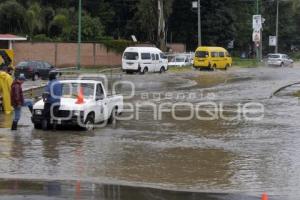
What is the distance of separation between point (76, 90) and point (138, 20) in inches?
2322

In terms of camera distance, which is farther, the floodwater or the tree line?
the tree line

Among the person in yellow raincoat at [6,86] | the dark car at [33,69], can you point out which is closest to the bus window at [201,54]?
the dark car at [33,69]

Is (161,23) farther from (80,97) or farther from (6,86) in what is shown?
(80,97)

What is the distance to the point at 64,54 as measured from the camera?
59.4 metres

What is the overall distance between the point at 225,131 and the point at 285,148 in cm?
331

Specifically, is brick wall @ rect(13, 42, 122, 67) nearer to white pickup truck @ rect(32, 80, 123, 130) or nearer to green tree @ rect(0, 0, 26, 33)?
green tree @ rect(0, 0, 26, 33)

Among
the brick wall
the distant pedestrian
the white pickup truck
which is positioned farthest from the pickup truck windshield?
the brick wall

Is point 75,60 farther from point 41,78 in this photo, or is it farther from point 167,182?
point 167,182

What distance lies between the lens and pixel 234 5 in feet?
287

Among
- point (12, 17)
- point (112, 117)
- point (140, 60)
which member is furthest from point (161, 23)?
point (112, 117)

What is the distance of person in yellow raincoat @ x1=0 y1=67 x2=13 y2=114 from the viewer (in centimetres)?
2041

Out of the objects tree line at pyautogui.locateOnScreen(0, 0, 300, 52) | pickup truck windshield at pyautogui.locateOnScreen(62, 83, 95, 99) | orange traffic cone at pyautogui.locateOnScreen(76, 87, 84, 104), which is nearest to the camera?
orange traffic cone at pyautogui.locateOnScreen(76, 87, 84, 104)

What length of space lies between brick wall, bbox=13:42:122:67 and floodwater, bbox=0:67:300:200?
33.3 m

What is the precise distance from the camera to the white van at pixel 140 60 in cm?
4750
